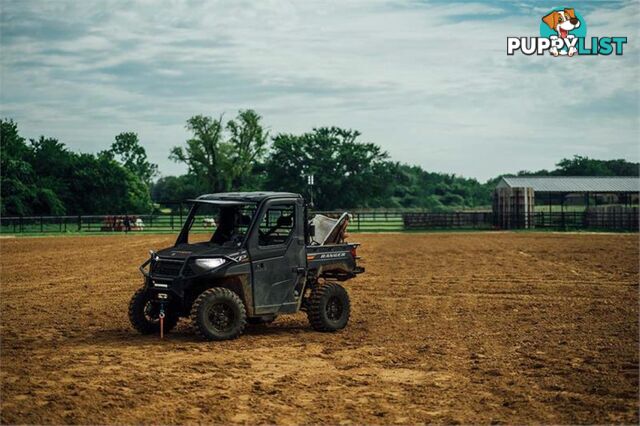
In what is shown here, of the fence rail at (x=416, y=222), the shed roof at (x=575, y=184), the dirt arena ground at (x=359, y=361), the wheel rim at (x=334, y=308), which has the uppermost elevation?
the shed roof at (x=575, y=184)

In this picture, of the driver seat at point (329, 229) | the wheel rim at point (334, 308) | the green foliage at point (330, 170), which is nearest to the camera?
the wheel rim at point (334, 308)

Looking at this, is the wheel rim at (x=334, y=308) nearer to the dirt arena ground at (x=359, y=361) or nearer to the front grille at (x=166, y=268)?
the dirt arena ground at (x=359, y=361)

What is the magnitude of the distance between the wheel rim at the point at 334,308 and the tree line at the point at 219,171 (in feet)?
170

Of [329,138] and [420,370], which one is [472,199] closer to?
[329,138]

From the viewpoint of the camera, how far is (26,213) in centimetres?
6088

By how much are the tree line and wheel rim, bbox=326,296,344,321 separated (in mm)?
51847

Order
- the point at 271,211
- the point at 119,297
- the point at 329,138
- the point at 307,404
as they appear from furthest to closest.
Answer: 1. the point at 329,138
2. the point at 119,297
3. the point at 271,211
4. the point at 307,404

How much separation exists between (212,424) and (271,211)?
5213 millimetres

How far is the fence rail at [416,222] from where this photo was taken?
48969mm

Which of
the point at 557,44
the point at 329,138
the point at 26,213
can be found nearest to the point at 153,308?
the point at 557,44

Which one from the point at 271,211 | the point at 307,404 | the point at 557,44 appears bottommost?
the point at 307,404

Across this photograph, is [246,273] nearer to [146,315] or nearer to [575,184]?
[146,315]

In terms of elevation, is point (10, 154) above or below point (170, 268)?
above

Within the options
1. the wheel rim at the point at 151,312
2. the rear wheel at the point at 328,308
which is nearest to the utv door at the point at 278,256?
the rear wheel at the point at 328,308
